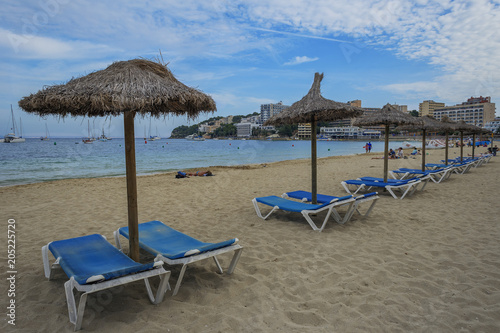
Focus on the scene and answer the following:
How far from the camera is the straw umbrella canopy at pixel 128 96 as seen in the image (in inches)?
108

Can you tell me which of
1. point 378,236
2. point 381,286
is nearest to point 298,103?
point 378,236

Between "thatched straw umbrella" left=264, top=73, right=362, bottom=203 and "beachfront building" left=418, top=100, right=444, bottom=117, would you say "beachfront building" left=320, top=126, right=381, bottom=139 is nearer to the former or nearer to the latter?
"beachfront building" left=418, top=100, right=444, bottom=117

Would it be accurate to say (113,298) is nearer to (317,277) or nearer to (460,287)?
(317,277)

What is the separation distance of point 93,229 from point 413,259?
16.2 ft

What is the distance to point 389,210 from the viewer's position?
6.29 m

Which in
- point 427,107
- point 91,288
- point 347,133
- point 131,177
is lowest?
point 91,288

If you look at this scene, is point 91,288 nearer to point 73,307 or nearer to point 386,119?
point 73,307

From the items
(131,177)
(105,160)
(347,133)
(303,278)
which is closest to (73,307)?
(131,177)

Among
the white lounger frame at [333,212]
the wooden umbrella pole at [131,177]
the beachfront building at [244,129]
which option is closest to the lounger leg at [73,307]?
the wooden umbrella pole at [131,177]

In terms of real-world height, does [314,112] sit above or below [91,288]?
above

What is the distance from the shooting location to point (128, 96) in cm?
279

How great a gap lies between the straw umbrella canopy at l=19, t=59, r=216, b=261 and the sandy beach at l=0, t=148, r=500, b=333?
84 cm

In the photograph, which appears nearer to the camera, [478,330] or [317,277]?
[478,330]

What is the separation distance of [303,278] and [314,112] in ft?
10.1
